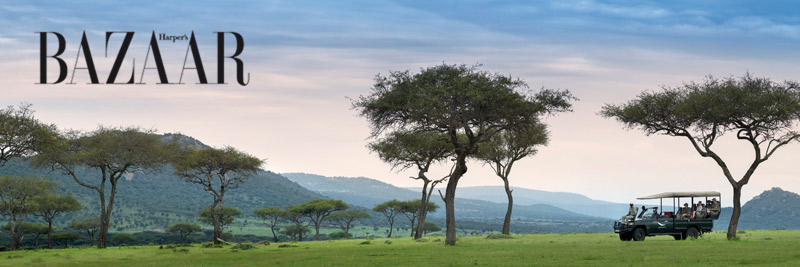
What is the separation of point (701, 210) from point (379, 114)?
20.9m

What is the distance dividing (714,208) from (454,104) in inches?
668

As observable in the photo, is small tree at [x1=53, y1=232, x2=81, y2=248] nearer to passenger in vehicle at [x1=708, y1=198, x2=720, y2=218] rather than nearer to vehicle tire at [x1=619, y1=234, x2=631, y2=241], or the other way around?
vehicle tire at [x1=619, y1=234, x2=631, y2=241]

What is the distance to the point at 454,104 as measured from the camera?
158 feet

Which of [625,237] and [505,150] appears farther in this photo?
[505,150]

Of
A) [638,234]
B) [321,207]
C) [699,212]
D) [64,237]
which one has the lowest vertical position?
[64,237]

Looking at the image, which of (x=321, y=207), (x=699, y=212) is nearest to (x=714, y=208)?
(x=699, y=212)

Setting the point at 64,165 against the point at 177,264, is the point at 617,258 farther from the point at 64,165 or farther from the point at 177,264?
the point at 64,165

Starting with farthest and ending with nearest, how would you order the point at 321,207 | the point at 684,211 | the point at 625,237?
the point at 321,207 < the point at 684,211 < the point at 625,237

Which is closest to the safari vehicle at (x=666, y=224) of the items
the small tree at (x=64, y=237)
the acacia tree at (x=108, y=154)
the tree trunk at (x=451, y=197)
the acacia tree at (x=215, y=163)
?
the tree trunk at (x=451, y=197)

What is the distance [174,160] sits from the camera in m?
Answer: 72.5

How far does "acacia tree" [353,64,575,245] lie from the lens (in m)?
47.4

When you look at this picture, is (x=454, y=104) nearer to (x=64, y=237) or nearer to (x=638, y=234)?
(x=638, y=234)

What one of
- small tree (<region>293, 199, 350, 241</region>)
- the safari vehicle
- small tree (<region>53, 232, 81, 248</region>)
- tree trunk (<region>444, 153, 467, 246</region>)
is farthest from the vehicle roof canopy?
small tree (<region>53, 232, 81, 248</region>)

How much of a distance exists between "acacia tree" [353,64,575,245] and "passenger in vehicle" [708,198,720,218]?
1051 centimetres
